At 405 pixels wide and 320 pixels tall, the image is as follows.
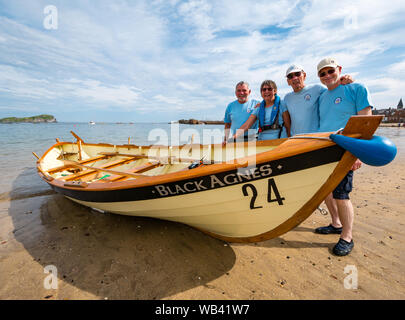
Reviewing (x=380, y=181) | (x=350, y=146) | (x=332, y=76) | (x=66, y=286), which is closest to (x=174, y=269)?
(x=66, y=286)

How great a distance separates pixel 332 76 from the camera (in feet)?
8.57

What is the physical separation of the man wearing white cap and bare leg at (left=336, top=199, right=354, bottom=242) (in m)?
1.14

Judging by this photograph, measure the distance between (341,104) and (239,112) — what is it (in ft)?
5.62

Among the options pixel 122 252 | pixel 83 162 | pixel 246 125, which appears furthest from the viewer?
pixel 83 162

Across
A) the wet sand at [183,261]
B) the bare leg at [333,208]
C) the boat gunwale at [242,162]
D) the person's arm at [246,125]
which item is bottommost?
the wet sand at [183,261]

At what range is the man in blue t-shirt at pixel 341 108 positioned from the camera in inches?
96.0

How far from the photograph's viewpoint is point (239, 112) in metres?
3.81

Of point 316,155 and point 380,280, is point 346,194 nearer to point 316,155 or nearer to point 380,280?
point 380,280

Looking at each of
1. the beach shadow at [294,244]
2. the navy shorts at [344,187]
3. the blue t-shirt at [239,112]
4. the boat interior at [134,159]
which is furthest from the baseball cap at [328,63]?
the beach shadow at [294,244]

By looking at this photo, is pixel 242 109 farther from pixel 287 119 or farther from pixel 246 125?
pixel 287 119

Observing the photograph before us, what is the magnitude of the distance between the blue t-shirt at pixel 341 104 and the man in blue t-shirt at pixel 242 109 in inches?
48.4

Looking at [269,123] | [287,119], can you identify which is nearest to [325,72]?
A: [287,119]

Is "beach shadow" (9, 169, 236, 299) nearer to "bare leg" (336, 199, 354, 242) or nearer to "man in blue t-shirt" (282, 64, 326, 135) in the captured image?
"bare leg" (336, 199, 354, 242)

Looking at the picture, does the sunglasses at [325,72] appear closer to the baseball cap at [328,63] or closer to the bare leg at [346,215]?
the baseball cap at [328,63]
